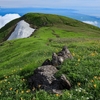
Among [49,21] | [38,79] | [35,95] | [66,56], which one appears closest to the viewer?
[35,95]

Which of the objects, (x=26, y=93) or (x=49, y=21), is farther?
(x=49, y=21)

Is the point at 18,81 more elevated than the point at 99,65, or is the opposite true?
the point at 99,65

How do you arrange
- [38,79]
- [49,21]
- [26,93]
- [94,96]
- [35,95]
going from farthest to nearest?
[49,21], [38,79], [26,93], [35,95], [94,96]

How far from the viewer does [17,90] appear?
614 inches

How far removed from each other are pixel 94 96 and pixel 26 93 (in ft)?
15.1

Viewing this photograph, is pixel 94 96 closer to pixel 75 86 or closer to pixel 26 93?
pixel 75 86

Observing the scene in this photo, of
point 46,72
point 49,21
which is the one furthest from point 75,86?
point 49,21

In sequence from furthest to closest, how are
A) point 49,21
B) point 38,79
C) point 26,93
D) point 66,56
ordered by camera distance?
point 49,21
point 66,56
point 38,79
point 26,93

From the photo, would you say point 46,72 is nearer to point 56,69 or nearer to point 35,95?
point 56,69

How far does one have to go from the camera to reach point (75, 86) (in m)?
14.8

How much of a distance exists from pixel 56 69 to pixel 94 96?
476 cm

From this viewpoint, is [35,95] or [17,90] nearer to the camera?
[35,95]

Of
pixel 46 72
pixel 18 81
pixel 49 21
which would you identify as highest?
pixel 46 72

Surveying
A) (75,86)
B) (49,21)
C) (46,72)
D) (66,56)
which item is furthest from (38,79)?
(49,21)
